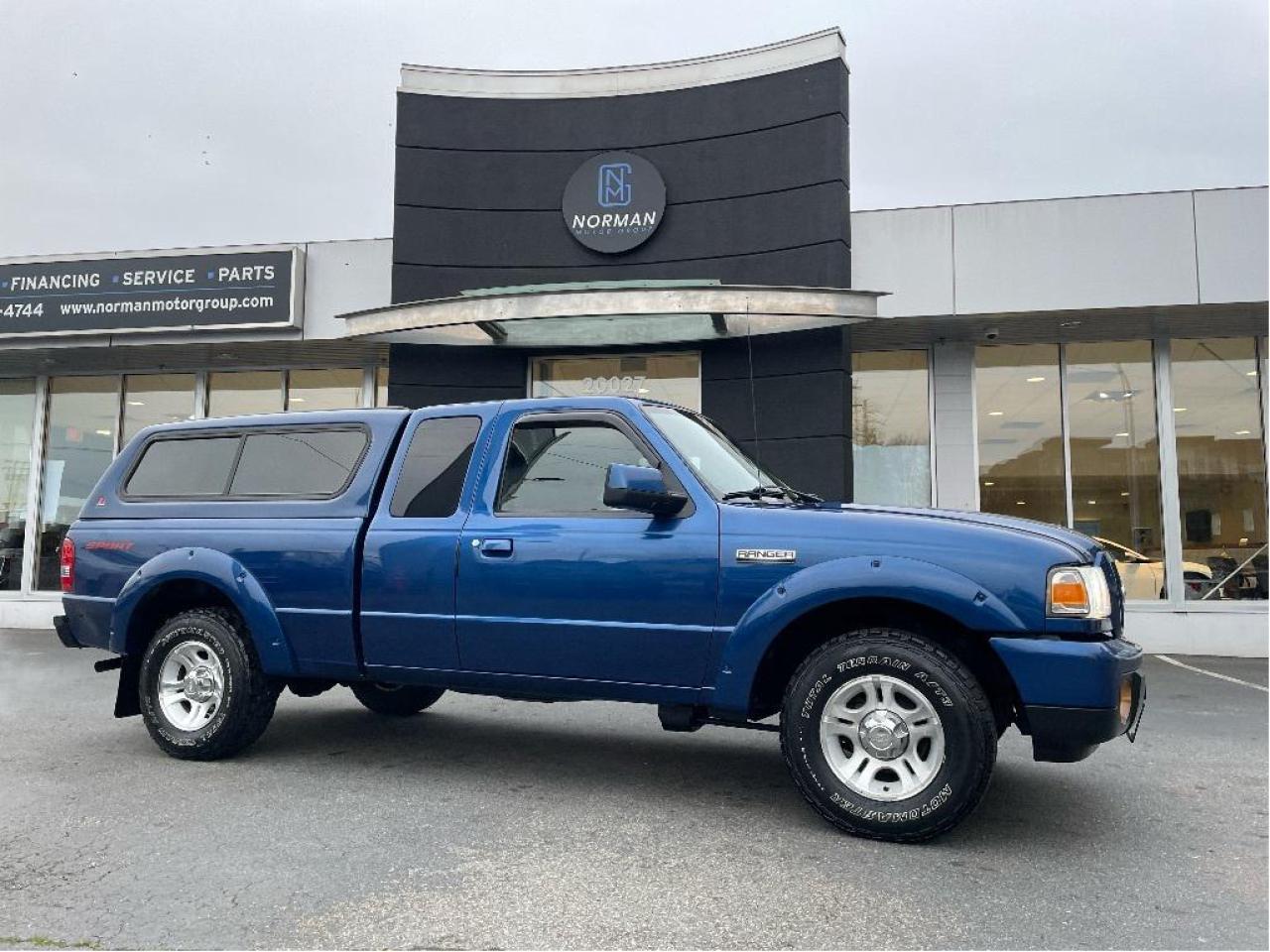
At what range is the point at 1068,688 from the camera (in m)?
3.75

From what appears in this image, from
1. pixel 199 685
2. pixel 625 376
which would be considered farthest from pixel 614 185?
pixel 199 685

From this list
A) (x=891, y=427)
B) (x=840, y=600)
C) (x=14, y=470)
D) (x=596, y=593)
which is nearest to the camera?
(x=840, y=600)

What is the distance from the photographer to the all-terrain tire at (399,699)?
632 centimetres

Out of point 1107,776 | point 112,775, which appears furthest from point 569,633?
point 1107,776

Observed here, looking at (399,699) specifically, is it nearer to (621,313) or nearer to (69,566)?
(69,566)

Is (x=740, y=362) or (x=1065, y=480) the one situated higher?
(x=740, y=362)

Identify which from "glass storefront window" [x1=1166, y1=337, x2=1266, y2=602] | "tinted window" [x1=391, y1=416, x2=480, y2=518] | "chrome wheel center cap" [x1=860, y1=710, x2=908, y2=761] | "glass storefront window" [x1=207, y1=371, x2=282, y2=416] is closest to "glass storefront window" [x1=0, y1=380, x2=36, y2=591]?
"glass storefront window" [x1=207, y1=371, x2=282, y2=416]

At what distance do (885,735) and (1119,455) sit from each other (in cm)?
1025

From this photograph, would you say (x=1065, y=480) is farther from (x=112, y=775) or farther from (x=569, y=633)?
(x=112, y=775)

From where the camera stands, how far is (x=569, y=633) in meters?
4.48

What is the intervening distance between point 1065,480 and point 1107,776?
8.22m

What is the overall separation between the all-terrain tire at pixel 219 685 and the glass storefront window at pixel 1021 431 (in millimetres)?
9900

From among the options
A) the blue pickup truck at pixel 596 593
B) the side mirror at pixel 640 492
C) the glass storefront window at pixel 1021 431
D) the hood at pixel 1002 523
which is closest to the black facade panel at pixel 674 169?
the glass storefront window at pixel 1021 431

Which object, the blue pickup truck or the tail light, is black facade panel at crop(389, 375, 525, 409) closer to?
the blue pickup truck
